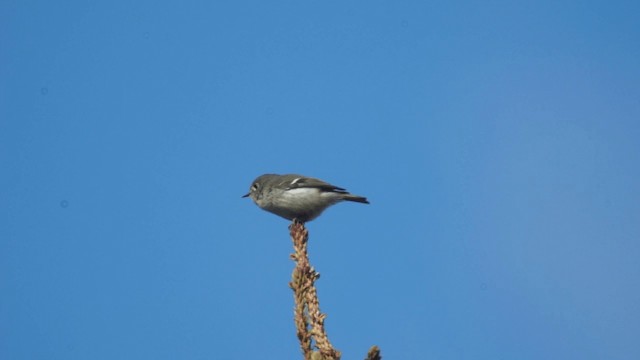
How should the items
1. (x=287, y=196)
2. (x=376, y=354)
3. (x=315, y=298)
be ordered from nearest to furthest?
(x=376, y=354) → (x=315, y=298) → (x=287, y=196)

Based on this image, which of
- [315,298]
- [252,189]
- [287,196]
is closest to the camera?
[315,298]

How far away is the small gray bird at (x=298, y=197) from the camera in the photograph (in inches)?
418

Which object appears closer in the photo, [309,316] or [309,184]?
[309,316]

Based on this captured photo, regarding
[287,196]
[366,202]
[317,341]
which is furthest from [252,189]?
[317,341]

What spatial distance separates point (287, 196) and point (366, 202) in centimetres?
143

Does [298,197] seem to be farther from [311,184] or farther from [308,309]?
[308,309]

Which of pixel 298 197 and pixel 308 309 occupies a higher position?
pixel 298 197

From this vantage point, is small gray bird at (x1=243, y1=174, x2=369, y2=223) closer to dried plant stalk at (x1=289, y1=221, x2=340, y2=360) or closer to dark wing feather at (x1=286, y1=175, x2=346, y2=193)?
dark wing feather at (x1=286, y1=175, x2=346, y2=193)

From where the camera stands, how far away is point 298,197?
10586mm

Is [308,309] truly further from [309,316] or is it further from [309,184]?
[309,184]

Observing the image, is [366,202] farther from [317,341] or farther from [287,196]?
[317,341]

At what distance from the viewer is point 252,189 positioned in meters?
11.8

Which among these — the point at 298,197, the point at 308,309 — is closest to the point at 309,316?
the point at 308,309

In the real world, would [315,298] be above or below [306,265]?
below
